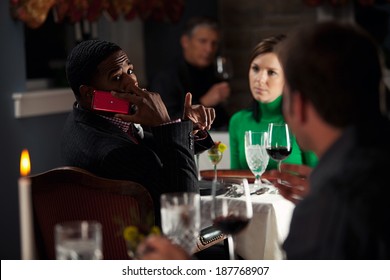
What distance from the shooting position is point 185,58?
5.21m

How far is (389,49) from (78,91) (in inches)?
138

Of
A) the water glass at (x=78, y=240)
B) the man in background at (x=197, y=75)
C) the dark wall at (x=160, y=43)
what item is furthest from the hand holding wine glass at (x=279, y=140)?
the dark wall at (x=160, y=43)

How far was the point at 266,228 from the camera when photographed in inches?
105

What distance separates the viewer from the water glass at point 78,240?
1.30 m

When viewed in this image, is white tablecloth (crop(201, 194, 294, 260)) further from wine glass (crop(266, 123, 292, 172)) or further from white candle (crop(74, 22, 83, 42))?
white candle (crop(74, 22, 83, 42))

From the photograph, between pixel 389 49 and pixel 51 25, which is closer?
pixel 51 25

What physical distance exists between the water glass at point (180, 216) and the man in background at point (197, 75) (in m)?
3.47

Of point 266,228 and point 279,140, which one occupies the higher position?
point 279,140

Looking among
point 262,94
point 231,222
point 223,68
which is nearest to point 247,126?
point 262,94

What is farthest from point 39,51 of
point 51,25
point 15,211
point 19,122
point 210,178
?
point 210,178

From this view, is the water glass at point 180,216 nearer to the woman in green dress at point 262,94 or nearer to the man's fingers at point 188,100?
the man's fingers at point 188,100

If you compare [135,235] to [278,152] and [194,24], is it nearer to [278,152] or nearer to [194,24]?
[278,152]

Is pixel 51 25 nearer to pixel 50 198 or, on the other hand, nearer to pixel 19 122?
pixel 19 122

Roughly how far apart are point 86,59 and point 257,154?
2.59ft
